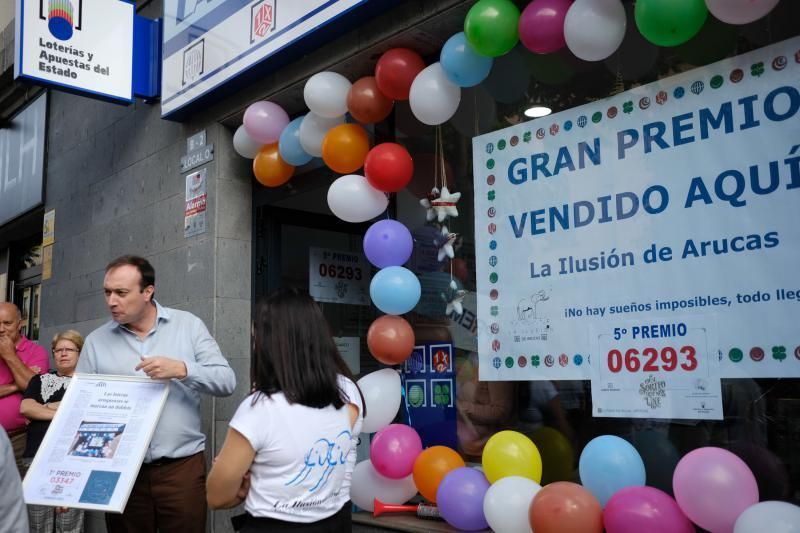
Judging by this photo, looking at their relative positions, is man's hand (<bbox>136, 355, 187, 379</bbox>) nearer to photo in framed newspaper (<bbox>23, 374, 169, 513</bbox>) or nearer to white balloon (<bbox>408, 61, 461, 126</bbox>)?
photo in framed newspaper (<bbox>23, 374, 169, 513</bbox>)

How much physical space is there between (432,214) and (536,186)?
0.67 meters

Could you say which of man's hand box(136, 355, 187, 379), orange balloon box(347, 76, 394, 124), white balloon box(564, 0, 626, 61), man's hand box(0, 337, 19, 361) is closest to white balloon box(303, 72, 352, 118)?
orange balloon box(347, 76, 394, 124)

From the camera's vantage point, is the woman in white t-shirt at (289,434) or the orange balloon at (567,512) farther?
the orange balloon at (567,512)

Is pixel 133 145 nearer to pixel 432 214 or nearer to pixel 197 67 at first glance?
pixel 197 67

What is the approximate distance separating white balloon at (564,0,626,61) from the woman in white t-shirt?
5.11ft

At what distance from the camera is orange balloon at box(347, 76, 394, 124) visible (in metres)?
3.78

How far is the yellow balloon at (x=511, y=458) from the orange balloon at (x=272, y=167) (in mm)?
2154

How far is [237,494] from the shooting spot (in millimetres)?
2057

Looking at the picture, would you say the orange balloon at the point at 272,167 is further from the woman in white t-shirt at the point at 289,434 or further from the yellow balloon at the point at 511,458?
the woman in white t-shirt at the point at 289,434

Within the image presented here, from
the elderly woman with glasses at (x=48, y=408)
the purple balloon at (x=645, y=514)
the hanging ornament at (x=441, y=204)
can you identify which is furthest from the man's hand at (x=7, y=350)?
the purple balloon at (x=645, y=514)

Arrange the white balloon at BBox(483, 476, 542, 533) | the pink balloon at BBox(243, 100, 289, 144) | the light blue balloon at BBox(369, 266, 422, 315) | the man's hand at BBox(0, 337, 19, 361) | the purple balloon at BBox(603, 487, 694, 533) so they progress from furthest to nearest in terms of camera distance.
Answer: the man's hand at BBox(0, 337, 19, 361) < the pink balloon at BBox(243, 100, 289, 144) < the light blue balloon at BBox(369, 266, 422, 315) < the white balloon at BBox(483, 476, 542, 533) < the purple balloon at BBox(603, 487, 694, 533)

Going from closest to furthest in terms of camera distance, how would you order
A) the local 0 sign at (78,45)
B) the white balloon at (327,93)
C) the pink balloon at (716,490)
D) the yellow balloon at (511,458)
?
the pink balloon at (716,490), the yellow balloon at (511,458), the white balloon at (327,93), the local 0 sign at (78,45)

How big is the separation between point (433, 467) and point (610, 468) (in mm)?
900

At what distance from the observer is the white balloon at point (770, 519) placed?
2.16m
